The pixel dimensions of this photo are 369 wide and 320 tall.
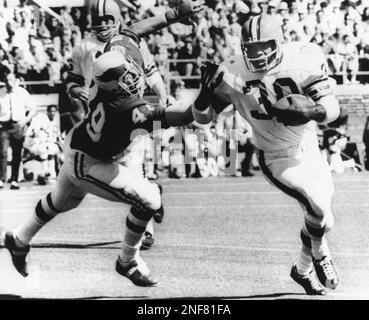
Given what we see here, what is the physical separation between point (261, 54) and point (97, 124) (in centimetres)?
88

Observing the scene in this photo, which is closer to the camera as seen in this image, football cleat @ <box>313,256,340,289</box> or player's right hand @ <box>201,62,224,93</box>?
player's right hand @ <box>201,62,224,93</box>

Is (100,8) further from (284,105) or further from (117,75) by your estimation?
(284,105)

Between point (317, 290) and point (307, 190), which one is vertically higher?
point (307, 190)

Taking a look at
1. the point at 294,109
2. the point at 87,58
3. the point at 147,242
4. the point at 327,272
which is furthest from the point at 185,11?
the point at 327,272

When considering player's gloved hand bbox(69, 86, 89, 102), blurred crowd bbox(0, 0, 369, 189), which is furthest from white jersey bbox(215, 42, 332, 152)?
blurred crowd bbox(0, 0, 369, 189)

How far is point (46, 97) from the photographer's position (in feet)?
23.3

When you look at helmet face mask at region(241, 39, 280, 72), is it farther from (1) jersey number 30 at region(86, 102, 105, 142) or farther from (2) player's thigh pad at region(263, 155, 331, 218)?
(1) jersey number 30 at region(86, 102, 105, 142)

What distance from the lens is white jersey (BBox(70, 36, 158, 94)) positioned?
5.73 meters

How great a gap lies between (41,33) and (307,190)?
3519 millimetres

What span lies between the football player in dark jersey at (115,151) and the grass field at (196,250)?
10.9 inches

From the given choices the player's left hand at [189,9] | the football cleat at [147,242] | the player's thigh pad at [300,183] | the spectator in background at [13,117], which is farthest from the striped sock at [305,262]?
Result: the spectator in background at [13,117]

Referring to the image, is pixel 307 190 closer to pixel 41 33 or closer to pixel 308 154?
pixel 308 154

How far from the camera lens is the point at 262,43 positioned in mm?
4703
